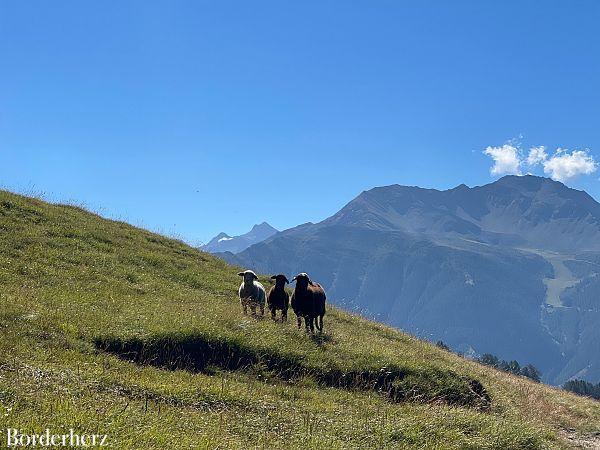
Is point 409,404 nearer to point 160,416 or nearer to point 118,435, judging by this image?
point 160,416

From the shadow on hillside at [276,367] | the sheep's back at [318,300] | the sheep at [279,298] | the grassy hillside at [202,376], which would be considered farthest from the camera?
the sheep at [279,298]

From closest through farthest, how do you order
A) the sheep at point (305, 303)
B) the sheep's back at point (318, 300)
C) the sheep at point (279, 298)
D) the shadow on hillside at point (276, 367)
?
the shadow on hillside at point (276, 367) < the sheep at point (305, 303) < the sheep's back at point (318, 300) < the sheep at point (279, 298)

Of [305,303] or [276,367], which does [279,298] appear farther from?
[276,367]

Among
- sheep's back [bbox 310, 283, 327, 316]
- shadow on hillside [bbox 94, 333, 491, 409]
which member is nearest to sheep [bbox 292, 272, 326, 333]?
sheep's back [bbox 310, 283, 327, 316]

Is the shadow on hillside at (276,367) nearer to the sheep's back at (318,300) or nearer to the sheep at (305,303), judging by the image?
the sheep at (305,303)

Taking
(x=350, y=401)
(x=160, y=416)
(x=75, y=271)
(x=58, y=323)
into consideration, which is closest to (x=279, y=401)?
(x=350, y=401)

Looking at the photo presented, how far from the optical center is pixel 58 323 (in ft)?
49.0

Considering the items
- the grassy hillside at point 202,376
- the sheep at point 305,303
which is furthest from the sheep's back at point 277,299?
the grassy hillside at point 202,376

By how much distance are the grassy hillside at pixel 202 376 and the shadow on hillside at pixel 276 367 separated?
48 mm

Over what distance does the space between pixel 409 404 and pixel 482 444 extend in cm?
340

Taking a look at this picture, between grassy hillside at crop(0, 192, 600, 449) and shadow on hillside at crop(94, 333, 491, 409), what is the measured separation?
0.16ft

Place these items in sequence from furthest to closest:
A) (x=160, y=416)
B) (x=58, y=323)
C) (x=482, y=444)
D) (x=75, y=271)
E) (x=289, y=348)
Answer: (x=75, y=271) → (x=289, y=348) → (x=58, y=323) → (x=482, y=444) → (x=160, y=416)

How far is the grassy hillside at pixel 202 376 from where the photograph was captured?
9.95m

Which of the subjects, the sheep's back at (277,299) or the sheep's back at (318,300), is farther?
the sheep's back at (277,299)
